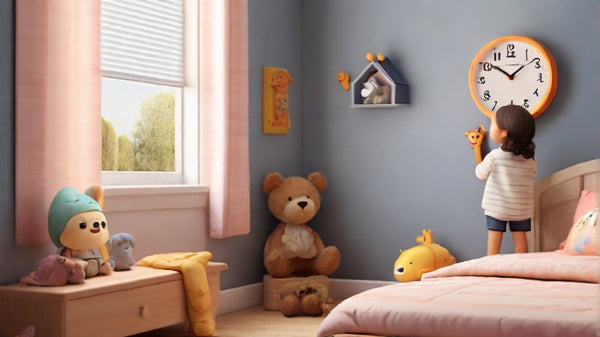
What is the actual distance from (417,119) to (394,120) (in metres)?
0.15

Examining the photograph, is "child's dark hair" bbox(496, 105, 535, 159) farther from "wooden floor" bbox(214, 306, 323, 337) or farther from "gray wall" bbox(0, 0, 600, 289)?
"wooden floor" bbox(214, 306, 323, 337)

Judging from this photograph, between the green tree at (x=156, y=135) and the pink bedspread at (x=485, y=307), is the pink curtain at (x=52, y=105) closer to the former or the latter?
the green tree at (x=156, y=135)

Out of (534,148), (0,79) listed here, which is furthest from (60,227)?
(534,148)

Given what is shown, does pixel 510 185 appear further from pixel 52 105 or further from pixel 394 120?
pixel 52 105

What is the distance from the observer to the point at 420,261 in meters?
4.23

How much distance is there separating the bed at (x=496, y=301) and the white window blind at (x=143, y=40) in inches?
67.7

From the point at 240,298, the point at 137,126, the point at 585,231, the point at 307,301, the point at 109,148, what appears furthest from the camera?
the point at 240,298

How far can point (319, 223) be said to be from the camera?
16.0 feet

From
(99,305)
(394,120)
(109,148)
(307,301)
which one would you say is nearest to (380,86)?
(394,120)

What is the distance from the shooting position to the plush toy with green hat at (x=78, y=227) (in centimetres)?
307

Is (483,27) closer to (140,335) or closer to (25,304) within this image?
(140,335)

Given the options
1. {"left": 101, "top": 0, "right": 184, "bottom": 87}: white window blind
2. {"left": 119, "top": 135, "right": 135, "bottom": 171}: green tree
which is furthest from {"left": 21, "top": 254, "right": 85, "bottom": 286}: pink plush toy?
{"left": 101, "top": 0, "right": 184, "bottom": 87}: white window blind

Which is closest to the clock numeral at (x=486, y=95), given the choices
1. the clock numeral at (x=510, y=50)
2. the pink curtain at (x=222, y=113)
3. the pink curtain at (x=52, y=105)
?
the clock numeral at (x=510, y=50)

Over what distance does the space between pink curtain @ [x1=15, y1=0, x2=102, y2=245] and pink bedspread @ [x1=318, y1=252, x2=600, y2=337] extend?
4.32ft
